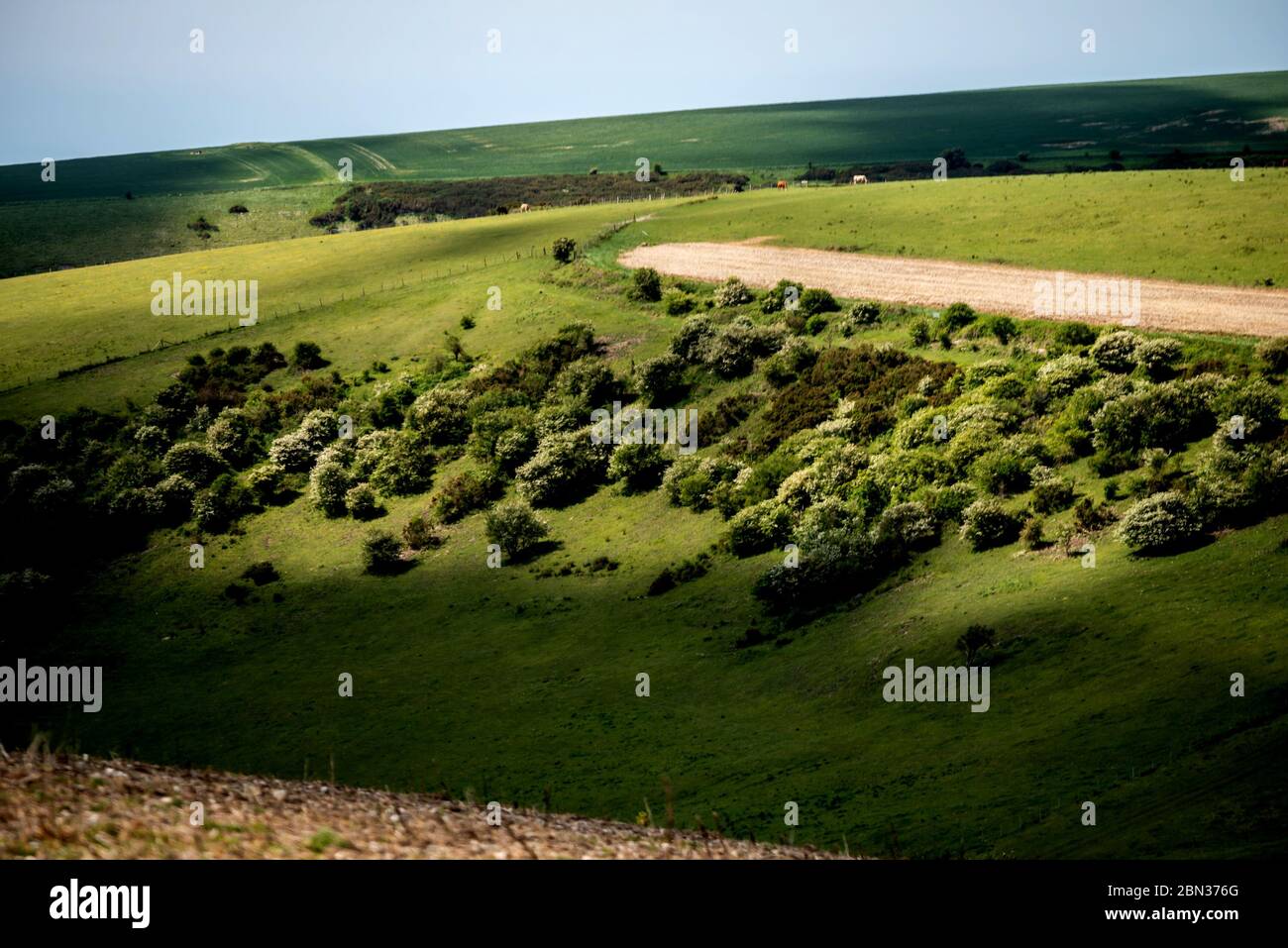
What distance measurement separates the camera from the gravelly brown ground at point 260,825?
50.7 feet

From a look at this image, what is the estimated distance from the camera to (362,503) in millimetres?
67938

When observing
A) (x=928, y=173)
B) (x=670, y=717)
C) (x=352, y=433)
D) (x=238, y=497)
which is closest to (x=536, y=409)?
(x=352, y=433)

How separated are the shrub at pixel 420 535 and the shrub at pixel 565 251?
159 feet

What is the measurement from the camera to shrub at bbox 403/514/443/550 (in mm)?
61969

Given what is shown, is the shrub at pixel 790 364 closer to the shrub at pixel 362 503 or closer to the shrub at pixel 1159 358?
the shrub at pixel 1159 358

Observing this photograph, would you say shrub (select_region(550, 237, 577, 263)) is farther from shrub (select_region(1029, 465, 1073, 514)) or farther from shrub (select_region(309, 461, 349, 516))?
shrub (select_region(1029, 465, 1073, 514))

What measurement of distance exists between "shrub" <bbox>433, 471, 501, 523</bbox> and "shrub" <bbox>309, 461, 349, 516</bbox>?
304 inches

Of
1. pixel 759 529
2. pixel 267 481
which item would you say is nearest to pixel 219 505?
pixel 267 481

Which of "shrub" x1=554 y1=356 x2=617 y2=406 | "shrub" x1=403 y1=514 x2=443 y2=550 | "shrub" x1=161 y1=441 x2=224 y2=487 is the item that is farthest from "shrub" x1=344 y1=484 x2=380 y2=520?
"shrub" x1=554 y1=356 x2=617 y2=406

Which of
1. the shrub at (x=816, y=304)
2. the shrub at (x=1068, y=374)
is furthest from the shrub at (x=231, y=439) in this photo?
the shrub at (x=1068, y=374)

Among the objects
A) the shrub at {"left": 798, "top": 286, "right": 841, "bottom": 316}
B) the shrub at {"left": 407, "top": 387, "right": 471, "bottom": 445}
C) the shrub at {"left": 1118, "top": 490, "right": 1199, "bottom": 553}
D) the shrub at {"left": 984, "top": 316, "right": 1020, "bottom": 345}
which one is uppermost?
the shrub at {"left": 798, "top": 286, "right": 841, "bottom": 316}

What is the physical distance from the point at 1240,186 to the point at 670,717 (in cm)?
8206
